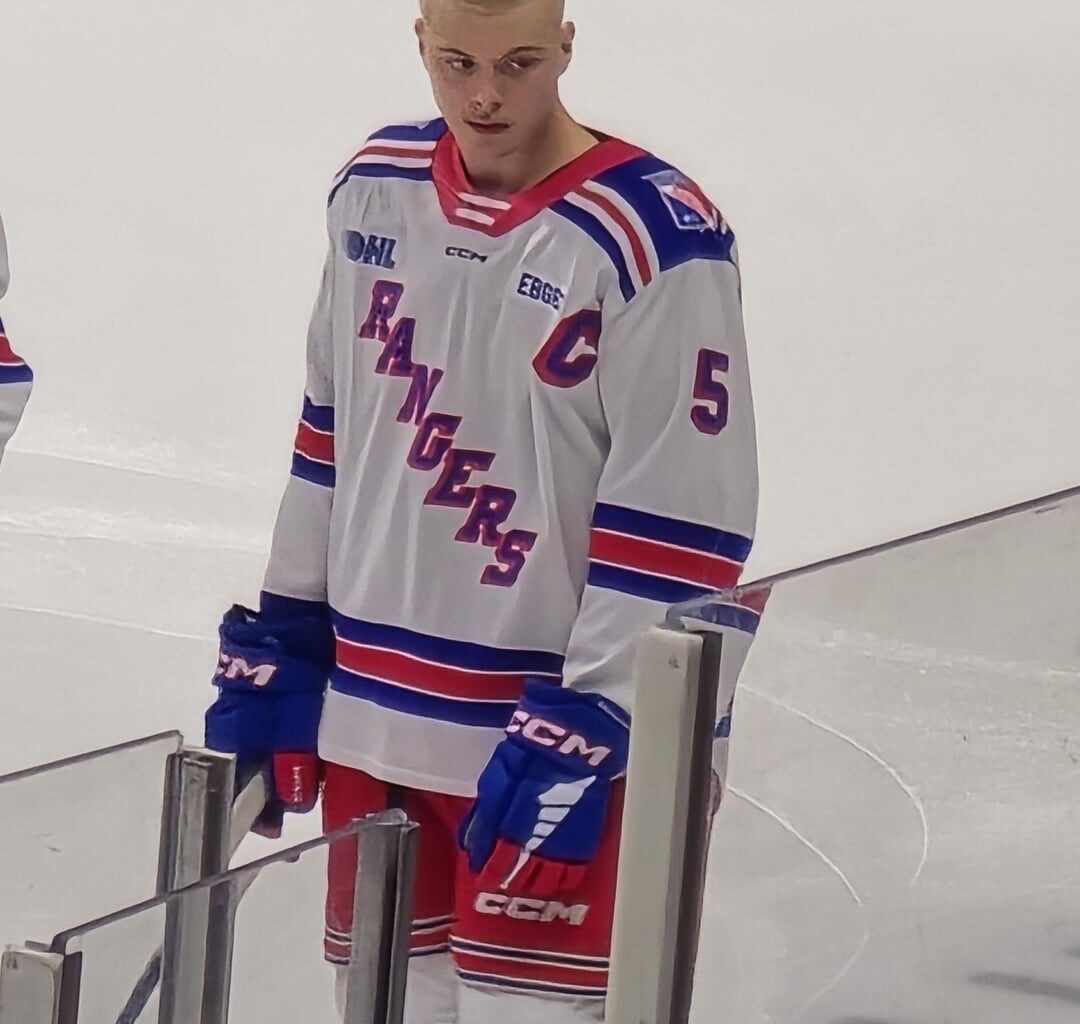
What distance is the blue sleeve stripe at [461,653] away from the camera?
4.65 feet

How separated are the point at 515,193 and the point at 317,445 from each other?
247mm

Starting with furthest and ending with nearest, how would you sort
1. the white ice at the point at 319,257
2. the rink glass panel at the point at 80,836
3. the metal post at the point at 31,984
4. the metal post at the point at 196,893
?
1. the white ice at the point at 319,257
2. the rink glass panel at the point at 80,836
3. the metal post at the point at 196,893
4. the metal post at the point at 31,984

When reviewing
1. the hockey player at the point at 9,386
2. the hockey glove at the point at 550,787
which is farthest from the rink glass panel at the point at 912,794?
the hockey player at the point at 9,386

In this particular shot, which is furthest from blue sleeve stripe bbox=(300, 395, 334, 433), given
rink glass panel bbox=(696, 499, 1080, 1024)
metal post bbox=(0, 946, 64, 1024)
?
metal post bbox=(0, 946, 64, 1024)

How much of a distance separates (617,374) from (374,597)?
0.25 m

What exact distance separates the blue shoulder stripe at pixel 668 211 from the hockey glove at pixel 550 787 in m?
0.29

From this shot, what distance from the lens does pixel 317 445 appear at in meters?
1.51

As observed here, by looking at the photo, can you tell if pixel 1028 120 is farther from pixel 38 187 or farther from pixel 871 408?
pixel 38 187

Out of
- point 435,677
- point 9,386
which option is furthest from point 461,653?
point 9,386

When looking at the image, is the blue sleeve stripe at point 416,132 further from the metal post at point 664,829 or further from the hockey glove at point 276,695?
the metal post at point 664,829

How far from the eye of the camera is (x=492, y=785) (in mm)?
1347

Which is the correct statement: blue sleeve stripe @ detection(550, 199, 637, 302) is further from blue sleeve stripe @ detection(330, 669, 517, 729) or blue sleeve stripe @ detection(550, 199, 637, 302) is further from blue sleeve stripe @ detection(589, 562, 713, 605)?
blue sleeve stripe @ detection(330, 669, 517, 729)

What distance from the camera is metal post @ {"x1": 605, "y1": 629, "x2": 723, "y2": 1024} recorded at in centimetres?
104

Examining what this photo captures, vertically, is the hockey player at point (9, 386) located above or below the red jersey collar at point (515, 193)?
below
